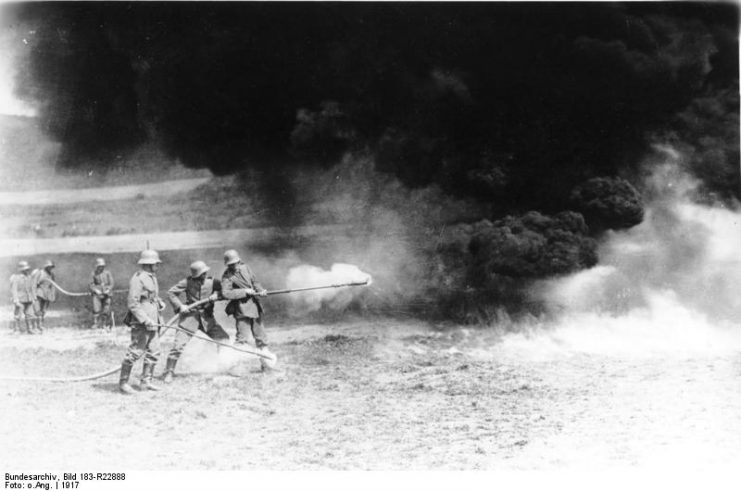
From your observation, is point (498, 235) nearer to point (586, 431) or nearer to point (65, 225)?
point (586, 431)

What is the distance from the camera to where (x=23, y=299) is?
33.0 feet

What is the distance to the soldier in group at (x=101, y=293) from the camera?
1052cm

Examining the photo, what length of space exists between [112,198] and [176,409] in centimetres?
489

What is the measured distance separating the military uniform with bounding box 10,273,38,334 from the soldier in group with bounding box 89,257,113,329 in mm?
892

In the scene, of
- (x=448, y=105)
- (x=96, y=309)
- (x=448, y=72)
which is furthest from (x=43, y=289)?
(x=448, y=72)

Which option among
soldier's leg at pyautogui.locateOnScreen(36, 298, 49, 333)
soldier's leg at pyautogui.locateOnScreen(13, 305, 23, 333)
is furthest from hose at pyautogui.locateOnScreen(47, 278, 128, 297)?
soldier's leg at pyautogui.locateOnScreen(13, 305, 23, 333)

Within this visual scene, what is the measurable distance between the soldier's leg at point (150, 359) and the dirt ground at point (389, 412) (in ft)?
0.90

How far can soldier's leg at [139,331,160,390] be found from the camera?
755cm

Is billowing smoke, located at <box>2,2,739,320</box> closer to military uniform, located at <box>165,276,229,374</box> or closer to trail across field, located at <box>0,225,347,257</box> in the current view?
trail across field, located at <box>0,225,347,257</box>

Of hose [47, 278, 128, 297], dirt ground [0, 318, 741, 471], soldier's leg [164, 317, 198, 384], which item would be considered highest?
hose [47, 278, 128, 297]

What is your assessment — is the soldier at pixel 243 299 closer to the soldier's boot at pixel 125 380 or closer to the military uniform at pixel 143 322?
the military uniform at pixel 143 322

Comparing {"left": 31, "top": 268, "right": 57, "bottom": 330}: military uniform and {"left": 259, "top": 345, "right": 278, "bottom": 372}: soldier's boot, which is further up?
{"left": 31, "top": 268, "right": 57, "bottom": 330}: military uniform

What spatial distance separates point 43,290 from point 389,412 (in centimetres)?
669

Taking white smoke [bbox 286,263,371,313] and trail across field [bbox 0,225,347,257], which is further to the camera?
trail across field [bbox 0,225,347,257]
